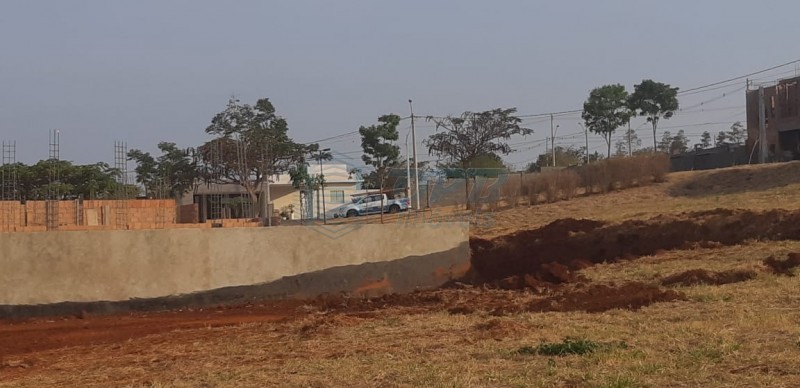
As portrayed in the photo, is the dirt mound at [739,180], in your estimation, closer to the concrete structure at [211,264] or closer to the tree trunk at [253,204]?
the concrete structure at [211,264]

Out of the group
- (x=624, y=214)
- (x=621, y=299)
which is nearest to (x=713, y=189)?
(x=624, y=214)

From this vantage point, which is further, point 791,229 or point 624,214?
point 624,214

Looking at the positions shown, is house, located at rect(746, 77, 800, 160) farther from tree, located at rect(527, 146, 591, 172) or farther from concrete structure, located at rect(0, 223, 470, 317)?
concrete structure, located at rect(0, 223, 470, 317)

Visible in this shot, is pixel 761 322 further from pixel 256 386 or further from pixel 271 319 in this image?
pixel 271 319

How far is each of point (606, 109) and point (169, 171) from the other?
2784cm

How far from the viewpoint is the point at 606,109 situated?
53031 millimetres

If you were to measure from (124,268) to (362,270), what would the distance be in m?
4.85

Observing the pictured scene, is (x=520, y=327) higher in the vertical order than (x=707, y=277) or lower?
lower

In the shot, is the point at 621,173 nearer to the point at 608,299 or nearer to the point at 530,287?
the point at 530,287

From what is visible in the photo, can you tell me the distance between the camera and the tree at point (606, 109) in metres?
53.0

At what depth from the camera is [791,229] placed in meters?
17.6

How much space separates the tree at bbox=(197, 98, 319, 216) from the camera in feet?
141

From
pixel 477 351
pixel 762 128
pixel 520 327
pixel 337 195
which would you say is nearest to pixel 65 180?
pixel 337 195

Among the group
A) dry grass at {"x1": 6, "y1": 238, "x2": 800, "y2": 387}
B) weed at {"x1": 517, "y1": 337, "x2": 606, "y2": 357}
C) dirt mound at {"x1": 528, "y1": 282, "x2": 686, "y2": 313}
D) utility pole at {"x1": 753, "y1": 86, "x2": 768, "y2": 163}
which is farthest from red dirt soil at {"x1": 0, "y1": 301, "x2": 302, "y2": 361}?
utility pole at {"x1": 753, "y1": 86, "x2": 768, "y2": 163}
